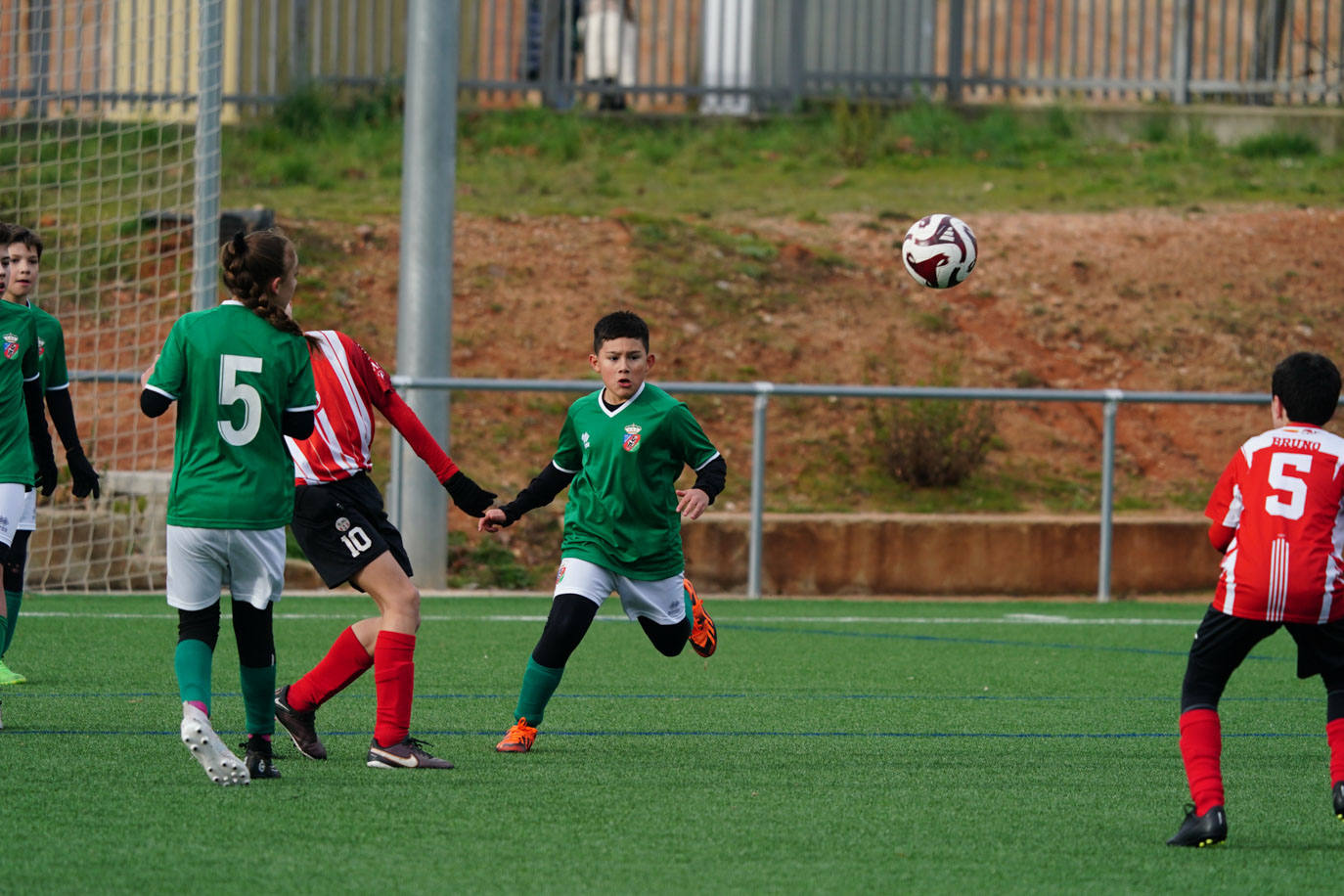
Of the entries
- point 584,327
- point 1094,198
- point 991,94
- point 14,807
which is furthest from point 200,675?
point 991,94

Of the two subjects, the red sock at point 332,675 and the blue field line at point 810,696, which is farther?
the blue field line at point 810,696

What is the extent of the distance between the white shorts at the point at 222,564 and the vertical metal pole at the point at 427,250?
227 inches

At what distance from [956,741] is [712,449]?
134 centimetres

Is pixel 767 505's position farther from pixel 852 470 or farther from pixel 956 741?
pixel 956 741

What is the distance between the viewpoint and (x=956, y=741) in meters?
5.98

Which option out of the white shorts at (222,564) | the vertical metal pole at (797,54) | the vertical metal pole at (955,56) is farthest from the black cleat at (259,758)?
the vertical metal pole at (955,56)

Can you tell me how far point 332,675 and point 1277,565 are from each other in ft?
9.41

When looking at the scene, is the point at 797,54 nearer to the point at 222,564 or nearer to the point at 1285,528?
the point at 222,564

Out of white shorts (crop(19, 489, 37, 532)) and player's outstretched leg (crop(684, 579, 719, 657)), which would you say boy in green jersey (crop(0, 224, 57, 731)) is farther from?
player's outstretched leg (crop(684, 579, 719, 657))

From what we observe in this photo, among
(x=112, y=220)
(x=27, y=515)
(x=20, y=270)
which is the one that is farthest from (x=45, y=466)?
(x=112, y=220)

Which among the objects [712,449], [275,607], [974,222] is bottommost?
[275,607]

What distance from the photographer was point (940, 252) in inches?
295

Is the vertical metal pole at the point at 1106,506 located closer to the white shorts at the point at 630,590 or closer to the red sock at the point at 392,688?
the white shorts at the point at 630,590

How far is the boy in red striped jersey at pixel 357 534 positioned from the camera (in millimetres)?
5266
